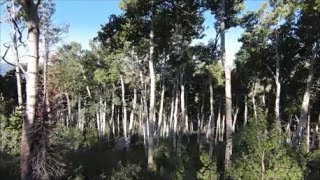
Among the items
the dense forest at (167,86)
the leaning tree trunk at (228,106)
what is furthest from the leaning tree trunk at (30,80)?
the leaning tree trunk at (228,106)

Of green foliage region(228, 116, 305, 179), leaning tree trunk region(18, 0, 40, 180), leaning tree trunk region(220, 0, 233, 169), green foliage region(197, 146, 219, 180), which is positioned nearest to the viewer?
leaning tree trunk region(18, 0, 40, 180)

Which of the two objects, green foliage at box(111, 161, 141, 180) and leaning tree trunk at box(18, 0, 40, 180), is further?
green foliage at box(111, 161, 141, 180)

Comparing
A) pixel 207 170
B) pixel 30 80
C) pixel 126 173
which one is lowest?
pixel 126 173

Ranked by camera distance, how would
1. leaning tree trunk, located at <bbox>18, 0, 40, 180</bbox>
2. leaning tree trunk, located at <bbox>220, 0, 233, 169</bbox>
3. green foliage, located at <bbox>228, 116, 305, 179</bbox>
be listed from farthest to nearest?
1. leaning tree trunk, located at <bbox>220, 0, 233, 169</bbox>
2. green foliage, located at <bbox>228, 116, 305, 179</bbox>
3. leaning tree trunk, located at <bbox>18, 0, 40, 180</bbox>

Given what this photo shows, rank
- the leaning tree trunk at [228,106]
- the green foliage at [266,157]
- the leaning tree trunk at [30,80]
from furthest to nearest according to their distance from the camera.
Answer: the leaning tree trunk at [228,106] < the green foliage at [266,157] < the leaning tree trunk at [30,80]

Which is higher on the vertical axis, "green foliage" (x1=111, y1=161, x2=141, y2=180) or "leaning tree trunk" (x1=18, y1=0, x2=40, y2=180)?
"leaning tree trunk" (x1=18, y1=0, x2=40, y2=180)

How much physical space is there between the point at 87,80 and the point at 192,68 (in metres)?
15.3

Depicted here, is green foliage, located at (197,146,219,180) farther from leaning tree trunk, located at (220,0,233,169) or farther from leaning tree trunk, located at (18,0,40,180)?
leaning tree trunk, located at (18,0,40,180)

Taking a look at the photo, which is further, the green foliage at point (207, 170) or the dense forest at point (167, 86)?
the green foliage at point (207, 170)

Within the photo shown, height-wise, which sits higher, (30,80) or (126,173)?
(30,80)

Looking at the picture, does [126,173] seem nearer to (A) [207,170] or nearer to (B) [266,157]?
(A) [207,170]

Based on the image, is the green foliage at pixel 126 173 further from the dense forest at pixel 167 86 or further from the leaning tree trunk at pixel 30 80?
the leaning tree trunk at pixel 30 80

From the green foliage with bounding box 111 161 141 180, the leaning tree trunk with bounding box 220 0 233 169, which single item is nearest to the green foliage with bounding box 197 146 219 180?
the leaning tree trunk with bounding box 220 0 233 169

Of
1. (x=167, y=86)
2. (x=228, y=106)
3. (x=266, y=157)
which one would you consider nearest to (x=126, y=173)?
(x=228, y=106)
